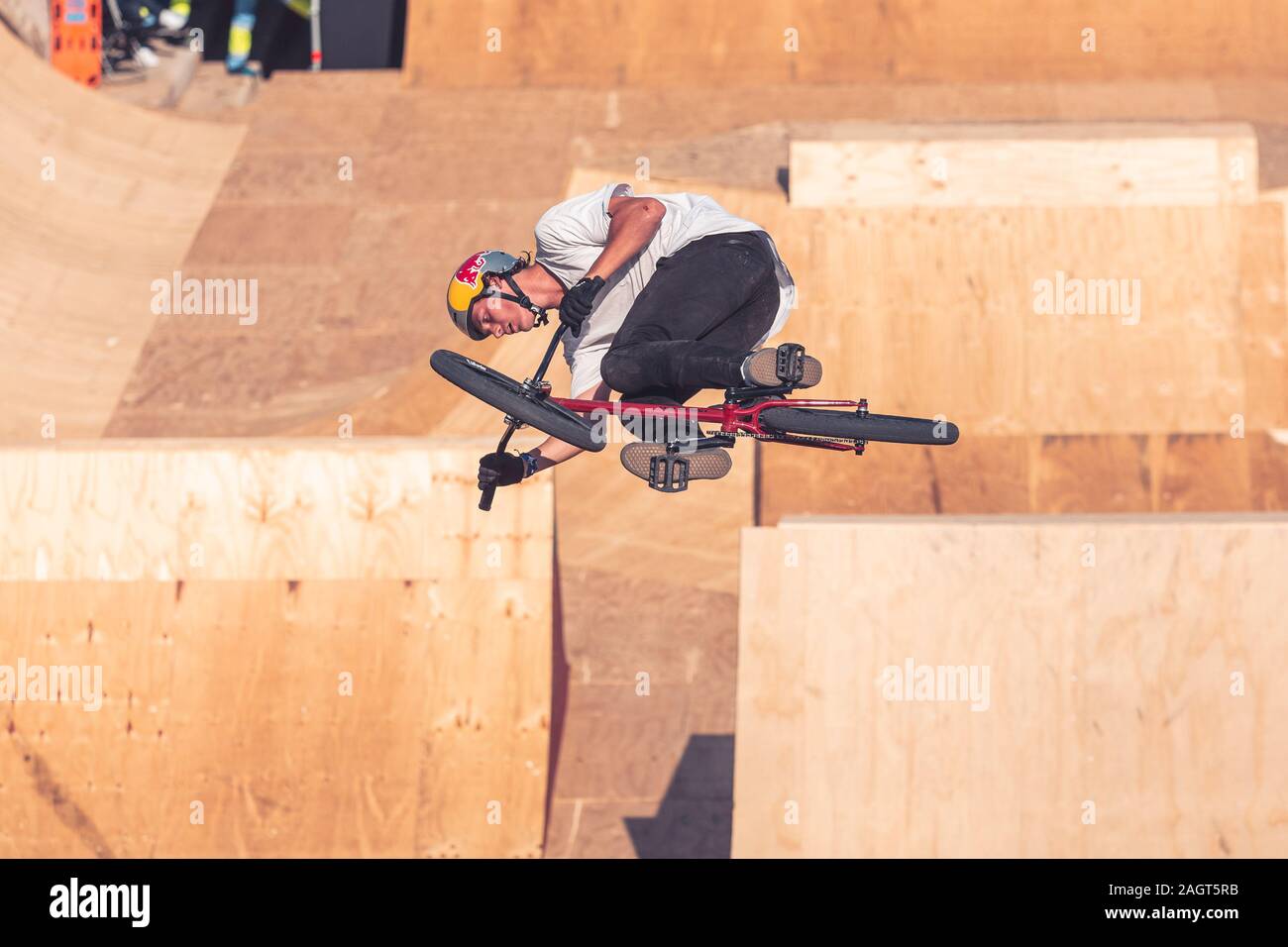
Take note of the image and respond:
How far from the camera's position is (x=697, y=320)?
6.25m

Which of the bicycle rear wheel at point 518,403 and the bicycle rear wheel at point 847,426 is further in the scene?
the bicycle rear wheel at point 518,403

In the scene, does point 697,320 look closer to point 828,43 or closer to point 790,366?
point 790,366

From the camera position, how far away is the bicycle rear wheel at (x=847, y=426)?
5891mm

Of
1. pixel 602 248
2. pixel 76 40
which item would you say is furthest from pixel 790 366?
pixel 76 40

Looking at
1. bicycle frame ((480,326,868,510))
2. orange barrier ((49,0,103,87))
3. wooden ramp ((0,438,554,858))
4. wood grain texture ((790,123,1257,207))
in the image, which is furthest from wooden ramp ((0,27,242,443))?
bicycle frame ((480,326,868,510))

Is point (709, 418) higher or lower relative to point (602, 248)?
lower

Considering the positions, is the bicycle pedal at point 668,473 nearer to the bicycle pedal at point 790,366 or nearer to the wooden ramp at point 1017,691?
the bicycle pedal at point 790,366

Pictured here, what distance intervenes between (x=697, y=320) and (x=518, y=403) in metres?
0.85

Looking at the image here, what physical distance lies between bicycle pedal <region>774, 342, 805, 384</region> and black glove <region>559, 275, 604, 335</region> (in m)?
0.79

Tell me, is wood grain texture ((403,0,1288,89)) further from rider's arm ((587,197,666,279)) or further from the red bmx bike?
the red bmx bike

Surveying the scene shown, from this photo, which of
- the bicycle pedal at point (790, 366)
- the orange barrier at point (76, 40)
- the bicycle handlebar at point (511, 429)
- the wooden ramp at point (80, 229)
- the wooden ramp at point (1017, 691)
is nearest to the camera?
the bicycle pedal at point (790, 366)

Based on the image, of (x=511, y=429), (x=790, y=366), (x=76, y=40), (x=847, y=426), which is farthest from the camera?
(x=76, y=40)

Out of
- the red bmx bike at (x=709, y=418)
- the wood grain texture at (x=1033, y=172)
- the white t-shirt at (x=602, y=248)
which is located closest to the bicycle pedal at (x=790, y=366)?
the red bmx bike at (x=709, y=418)

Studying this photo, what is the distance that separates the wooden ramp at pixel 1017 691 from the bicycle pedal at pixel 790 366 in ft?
9.73
